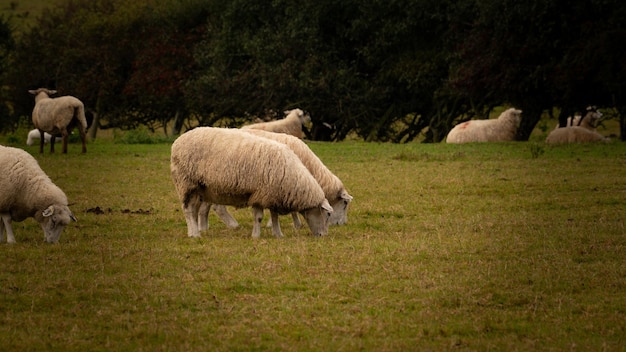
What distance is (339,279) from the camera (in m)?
9.60

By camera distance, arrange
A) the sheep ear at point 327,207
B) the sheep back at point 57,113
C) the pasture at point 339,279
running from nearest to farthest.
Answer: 1. the pasture at point 339,279
2. the sheep ear at point 327,207
3. the sheep back at point 57,113

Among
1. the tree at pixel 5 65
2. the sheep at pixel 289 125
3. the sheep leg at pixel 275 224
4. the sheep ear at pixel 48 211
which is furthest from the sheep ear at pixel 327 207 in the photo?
the tree at pixel 5 65

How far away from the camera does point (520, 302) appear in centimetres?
881

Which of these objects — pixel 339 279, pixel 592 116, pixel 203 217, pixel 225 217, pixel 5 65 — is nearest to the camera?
pixel 339 279

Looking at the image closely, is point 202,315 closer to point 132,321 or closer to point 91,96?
point 132,321

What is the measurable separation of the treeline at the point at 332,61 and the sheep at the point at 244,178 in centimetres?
1939

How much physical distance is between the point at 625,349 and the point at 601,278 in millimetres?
2440

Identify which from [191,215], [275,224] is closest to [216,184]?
[191,215]

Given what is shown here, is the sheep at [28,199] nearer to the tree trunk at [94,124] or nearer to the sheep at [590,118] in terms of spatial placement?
the sheep at [590,118]

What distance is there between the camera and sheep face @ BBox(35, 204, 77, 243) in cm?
1193

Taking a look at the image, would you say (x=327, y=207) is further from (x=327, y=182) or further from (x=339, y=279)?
(x=339, y=279)

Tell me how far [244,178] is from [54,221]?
2.32 m

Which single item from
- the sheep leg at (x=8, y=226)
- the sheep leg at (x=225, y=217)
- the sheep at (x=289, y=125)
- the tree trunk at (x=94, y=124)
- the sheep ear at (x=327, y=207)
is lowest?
the tree trunk at (x=94, y=124)

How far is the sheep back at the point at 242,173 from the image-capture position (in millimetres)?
12242
